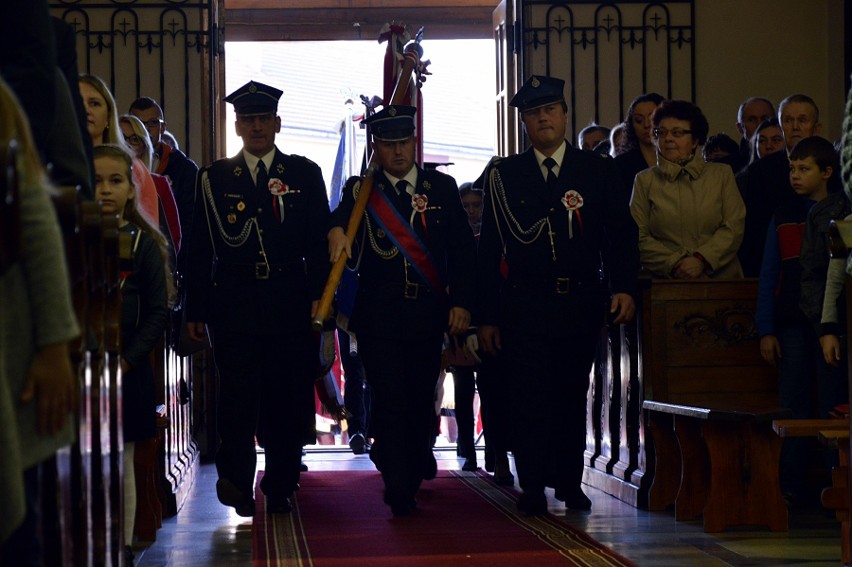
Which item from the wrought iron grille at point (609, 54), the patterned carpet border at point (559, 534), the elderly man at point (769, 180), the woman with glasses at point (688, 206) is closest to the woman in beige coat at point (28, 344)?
the patterned carpet border at point (559, 534)

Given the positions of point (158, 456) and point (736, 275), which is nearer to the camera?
point (158, 456)

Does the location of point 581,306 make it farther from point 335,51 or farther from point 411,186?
point 335,51

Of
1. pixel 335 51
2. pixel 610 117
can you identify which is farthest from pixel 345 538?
pixel 335 51

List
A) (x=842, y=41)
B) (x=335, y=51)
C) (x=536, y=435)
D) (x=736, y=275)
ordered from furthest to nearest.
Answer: (x=335, y=51) < (x=842, y=41) < (x=736, y=275) < (x=536, y=435)

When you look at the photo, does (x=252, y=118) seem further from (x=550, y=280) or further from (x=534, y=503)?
(x=534, y=503)

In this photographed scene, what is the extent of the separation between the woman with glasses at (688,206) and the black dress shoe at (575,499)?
89cm

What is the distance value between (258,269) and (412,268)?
0.55 m

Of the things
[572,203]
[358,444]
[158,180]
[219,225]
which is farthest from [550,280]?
[358,444]

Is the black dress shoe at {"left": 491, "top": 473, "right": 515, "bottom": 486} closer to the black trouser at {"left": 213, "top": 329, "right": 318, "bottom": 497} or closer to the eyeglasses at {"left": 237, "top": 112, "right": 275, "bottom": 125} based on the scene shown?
the black trouser at {"left": 213, "top": 329, "right": 318, "bottom": 497}

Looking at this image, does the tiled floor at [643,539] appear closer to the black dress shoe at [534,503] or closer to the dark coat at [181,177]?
the black dress shoe at [534,503]

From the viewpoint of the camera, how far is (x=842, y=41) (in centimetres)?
835

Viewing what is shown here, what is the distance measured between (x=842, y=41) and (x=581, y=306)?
4273 millimetres

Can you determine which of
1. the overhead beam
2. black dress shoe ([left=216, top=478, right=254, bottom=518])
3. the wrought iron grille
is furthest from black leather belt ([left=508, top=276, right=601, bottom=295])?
the overhead beam

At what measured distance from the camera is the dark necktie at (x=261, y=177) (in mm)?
4992
